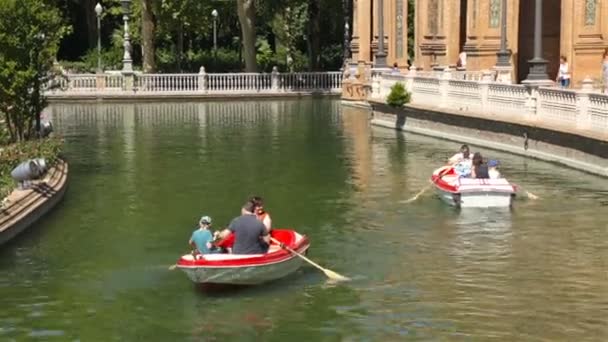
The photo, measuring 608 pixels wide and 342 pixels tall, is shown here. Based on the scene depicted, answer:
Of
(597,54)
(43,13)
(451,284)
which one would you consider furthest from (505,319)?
(597,54)

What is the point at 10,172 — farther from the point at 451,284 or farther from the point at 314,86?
the point at 314,86

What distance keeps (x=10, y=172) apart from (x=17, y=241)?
3.81 metres

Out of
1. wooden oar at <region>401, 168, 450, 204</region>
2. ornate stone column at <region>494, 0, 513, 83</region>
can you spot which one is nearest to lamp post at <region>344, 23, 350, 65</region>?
ornate stone column at <region>494, 0, 513, 83</region>

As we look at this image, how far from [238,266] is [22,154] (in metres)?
10.7

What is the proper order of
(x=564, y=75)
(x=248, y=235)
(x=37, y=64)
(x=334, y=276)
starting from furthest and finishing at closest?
(x=564, y=75), (x=37, y=64), (x=334, y=276), (x=248, y=235)

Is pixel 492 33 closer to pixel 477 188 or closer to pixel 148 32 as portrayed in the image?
pixel 477 188

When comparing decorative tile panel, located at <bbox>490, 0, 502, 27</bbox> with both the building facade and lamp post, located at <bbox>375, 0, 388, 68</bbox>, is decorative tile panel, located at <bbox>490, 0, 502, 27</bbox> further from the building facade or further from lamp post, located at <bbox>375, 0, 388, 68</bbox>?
lamp post, located at <bbox>375, 0, 388, 68</bbox>

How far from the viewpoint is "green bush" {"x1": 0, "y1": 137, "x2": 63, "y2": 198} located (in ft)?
80.9

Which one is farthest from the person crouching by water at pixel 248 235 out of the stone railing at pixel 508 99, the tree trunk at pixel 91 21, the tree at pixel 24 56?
the tree trunk at pixel 91 21

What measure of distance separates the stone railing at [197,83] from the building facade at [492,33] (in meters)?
7.55

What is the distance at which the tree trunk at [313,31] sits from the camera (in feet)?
252

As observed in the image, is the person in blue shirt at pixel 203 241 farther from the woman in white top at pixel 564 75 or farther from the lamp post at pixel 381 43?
the lamp post at pixel 381 43

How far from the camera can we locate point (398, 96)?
42.9 m

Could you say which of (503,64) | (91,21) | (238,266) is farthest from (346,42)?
(238,266)
